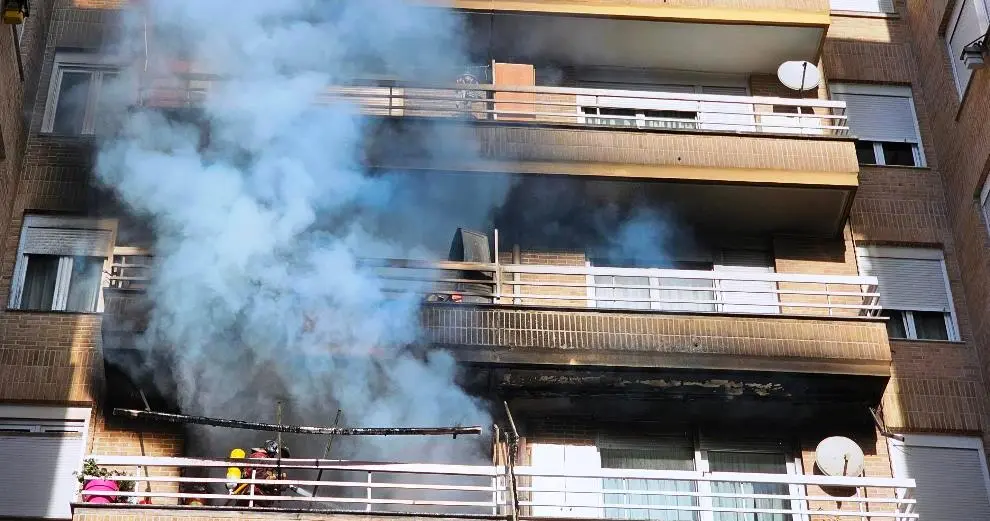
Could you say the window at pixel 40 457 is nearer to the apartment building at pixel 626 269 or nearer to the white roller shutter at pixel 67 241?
the apartment building at pixel 626 269

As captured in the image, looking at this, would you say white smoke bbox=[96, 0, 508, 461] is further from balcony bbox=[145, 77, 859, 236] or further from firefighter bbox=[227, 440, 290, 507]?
firefighter bbox=[227, 440, 290, 507]

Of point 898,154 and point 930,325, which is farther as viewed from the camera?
point 898,154

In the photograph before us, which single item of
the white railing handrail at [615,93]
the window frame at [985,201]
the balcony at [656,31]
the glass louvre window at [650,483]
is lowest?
A: the glass louvre window at [650,483]

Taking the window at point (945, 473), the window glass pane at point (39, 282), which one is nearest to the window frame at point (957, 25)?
the window at point (945, 473)

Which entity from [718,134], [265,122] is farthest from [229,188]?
[718,134]

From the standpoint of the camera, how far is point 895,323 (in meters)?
13.5

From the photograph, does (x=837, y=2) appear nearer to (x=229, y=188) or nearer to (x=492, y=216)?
(x=492, y=216)

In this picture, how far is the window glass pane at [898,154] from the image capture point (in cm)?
1478

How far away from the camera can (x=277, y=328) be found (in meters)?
11.8

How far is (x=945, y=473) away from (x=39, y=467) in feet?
28.2

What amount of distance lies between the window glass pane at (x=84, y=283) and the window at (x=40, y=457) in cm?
122

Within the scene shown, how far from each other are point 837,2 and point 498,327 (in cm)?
723

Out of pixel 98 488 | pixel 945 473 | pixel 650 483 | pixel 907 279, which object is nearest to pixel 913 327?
pixel 907 279

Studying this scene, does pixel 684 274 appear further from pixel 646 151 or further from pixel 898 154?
pixel 898 154
